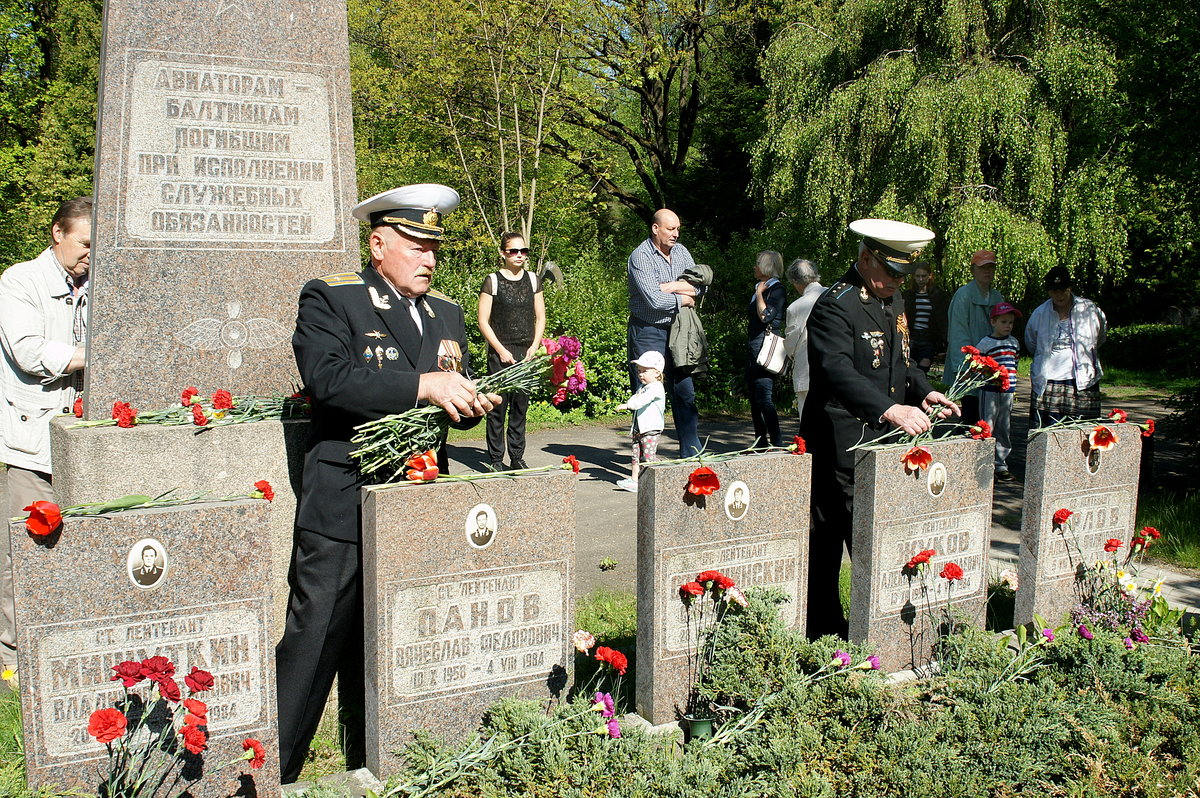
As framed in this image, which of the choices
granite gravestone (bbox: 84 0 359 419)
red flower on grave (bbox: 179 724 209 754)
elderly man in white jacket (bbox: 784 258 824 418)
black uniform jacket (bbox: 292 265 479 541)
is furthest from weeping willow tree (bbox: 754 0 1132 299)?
red flower on grave (bbox: 179 724 209 754)

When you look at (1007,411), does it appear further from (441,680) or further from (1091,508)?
(441,680)

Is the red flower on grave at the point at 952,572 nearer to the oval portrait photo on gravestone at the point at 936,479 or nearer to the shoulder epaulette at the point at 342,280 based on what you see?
the oval portrait photo on gravestone at the point at 936,479

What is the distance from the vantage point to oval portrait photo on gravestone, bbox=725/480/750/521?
383 cm

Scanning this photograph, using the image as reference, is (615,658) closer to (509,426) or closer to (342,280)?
(342,280)

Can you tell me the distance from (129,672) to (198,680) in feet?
0.62

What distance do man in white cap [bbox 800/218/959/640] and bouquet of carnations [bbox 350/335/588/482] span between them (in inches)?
61.5

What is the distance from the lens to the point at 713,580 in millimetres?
3723

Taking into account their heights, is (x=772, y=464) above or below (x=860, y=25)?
below

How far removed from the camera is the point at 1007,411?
902cm

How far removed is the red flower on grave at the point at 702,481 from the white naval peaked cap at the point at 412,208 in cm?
129

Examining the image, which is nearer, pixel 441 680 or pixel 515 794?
pixel 515 794

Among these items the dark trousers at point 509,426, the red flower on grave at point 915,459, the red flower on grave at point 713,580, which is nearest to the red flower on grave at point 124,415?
the red flower on grave at point 713,580

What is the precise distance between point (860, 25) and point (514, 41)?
226 inches

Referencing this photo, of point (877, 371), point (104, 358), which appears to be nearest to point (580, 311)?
point (877, 371)
